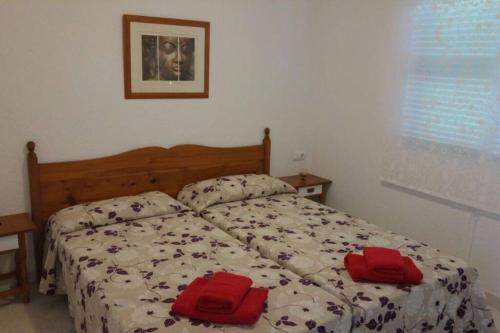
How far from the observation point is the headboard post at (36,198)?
107 inches

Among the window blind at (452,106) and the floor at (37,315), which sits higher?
the window blind at (452,106)

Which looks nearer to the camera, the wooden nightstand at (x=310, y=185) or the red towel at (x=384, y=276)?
the red towel at (x=384, y=276)

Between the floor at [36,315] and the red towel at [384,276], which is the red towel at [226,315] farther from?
the floor at [36,315]

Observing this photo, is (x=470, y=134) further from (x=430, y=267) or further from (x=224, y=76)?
(x=224, y=76)

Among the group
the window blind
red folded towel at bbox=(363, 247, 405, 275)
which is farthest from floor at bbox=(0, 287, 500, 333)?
red folded towel at bbox=(363, 247, 405, 275)

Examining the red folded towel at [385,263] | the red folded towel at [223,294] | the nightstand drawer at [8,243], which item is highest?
the red folded towel at [385,263]

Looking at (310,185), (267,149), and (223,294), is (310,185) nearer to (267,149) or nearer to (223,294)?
(267,149)

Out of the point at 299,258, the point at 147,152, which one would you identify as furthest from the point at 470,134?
the point at 147,152

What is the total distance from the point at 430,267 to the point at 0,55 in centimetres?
276

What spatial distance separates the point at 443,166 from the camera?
3.04 metres

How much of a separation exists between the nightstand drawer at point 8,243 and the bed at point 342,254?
1141 millimetres

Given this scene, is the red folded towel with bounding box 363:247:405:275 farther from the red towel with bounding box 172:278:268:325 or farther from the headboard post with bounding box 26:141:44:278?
the headboard post with bounding box 26:141:44:278

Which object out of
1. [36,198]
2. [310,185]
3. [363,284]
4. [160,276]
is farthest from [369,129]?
[36,198]

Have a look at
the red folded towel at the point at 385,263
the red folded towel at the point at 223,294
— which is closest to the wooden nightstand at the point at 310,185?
the red folded towel at the point at 385,263
